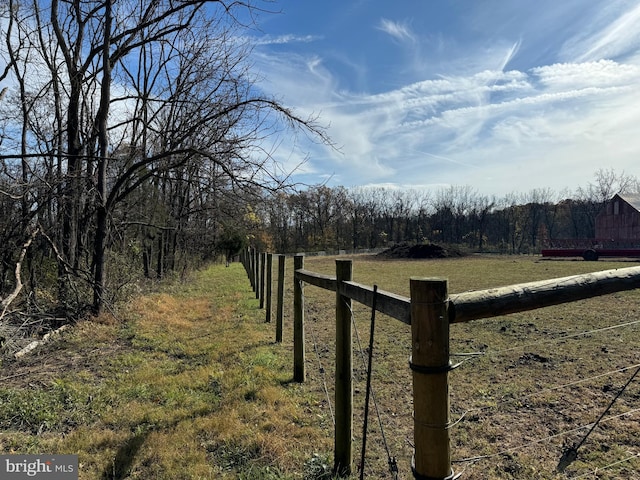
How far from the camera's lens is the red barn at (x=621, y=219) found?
37.6 m

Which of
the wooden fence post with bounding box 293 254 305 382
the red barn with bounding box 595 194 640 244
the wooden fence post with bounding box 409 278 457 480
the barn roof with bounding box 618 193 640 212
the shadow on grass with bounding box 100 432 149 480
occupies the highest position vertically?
the barn roof with bounding box 618 193 640 212

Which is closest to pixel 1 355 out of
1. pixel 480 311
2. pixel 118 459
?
→ pixel 118 459

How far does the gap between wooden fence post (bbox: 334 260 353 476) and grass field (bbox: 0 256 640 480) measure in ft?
0.58

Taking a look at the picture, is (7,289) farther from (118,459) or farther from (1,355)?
(118,459)

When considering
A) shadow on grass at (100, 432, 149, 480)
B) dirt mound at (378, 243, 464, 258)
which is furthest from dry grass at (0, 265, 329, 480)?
dirt mound at (378, 243, 464, 258)

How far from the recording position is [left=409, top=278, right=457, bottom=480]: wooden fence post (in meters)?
1.55

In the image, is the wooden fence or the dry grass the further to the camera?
the dry grass

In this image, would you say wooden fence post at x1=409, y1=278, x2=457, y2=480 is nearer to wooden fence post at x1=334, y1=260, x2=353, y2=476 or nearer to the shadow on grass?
wooden fence post at x1=334, y1=260, x2=353, y2=476

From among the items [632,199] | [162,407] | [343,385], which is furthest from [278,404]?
[632,199]

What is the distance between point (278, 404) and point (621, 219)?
1858 inches

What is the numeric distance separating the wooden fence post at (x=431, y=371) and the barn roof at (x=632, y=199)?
4676 cm

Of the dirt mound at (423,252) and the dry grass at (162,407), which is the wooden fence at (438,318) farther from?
the dirt mound at (423,252)

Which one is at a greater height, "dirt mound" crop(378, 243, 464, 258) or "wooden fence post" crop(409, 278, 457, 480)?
"wooden fence post" crop(409, 278, 457, 480)

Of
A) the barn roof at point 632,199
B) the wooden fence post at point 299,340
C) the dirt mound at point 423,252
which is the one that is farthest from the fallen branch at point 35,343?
the barn roof at point 632,199
